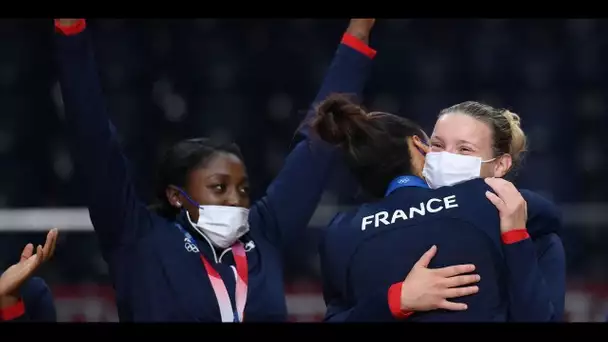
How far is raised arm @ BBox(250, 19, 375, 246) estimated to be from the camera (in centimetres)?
262

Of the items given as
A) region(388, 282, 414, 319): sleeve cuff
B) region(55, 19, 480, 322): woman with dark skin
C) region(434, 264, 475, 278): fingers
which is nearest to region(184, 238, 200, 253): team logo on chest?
region(55, 19, 480, 322): woman with dark skin

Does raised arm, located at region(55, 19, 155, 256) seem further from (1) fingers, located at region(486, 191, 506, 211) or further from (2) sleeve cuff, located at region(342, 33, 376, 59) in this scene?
(1) fingers, located at region(486, 191, 506, 211)

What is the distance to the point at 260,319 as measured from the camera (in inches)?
99.3

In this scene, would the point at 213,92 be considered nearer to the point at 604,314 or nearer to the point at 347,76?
the point at 347,76

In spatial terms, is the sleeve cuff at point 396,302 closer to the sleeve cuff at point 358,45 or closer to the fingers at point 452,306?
the fingers at point 452,306

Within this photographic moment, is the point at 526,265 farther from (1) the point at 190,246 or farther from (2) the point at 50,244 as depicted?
(2) the point at 50,244

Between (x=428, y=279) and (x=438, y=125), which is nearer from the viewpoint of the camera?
(x=428, y=279)

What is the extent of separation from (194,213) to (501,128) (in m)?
0.77

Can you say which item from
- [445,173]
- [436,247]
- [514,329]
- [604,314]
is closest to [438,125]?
[445,173]

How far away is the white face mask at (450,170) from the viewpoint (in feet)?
7.69

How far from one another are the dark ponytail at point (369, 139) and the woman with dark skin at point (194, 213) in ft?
0.61

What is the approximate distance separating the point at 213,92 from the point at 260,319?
88cm

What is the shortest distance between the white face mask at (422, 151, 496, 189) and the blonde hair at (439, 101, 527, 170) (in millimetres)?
60

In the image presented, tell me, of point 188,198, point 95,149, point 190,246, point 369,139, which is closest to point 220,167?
point 188,198
